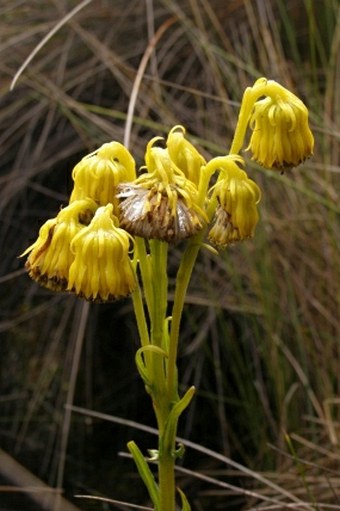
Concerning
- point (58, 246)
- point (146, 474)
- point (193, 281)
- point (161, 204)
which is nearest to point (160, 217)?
point (161, 204)

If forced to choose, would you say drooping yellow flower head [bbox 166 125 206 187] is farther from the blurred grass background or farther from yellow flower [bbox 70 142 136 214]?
the blurred grass background

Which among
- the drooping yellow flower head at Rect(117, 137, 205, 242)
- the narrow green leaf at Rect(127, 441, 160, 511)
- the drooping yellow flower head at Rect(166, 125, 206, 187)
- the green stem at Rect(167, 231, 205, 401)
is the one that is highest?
the drooping yellow flower head at Rect(166, 125, 206, 187)

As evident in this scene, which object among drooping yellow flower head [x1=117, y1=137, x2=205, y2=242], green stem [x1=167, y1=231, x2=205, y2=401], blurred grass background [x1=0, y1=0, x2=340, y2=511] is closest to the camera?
drooping yellow flower head [x1=117, y1=137, x2=205, y2=242]

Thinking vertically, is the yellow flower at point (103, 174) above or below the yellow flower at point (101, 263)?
above

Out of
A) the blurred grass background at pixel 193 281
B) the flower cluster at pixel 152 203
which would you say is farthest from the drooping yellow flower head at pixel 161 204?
the blurred grass background at pixel 193 281

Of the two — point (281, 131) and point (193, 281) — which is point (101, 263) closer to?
point (281, 131)

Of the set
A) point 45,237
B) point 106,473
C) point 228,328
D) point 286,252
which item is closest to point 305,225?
point 286,252

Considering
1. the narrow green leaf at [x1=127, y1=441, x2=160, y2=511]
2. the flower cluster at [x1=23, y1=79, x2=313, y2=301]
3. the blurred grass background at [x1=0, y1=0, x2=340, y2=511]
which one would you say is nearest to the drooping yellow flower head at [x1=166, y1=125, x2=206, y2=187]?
the flower cluster at [x1=23, y1=79, x2=313, y2=301]

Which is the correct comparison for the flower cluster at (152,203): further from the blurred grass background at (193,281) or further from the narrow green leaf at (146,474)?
the blurred grass background at (193,281)

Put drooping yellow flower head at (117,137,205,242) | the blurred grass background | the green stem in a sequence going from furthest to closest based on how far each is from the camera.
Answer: the blurred grass background
the green stem
drooping yellow flower head at (117,137,205,242)
